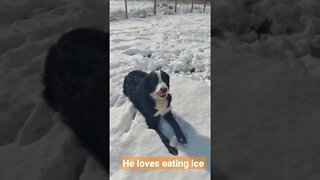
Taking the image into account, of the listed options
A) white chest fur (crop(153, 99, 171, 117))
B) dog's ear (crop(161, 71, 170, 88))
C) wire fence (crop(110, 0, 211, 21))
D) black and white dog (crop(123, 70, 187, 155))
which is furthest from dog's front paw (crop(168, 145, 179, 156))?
wire fence (crop(110, 0, 211, 21))

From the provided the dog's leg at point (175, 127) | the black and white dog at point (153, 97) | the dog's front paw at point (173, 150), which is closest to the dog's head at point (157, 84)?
the black and white dog at point (153, 97)

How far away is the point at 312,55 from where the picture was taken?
8.13 ft

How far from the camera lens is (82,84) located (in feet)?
7.42

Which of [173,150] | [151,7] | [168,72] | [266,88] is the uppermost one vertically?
[151,7]

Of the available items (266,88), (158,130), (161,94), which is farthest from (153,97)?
(266,88)

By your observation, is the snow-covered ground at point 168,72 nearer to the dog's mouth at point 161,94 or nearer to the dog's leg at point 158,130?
the dog's leg at point 158,130

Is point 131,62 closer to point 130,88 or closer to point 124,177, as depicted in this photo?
point 130,88

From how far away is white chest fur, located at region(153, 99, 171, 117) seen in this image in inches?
77.0

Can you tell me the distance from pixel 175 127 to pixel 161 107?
11cm

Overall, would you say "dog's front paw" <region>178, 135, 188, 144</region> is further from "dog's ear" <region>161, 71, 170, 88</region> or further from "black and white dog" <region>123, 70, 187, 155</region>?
"dog's ear" <region>161, 71, 170, 88</region>

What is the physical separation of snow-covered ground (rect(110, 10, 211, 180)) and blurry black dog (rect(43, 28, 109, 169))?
0.28ft

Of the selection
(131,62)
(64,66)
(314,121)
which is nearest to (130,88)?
(131,62)

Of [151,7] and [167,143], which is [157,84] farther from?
[151,7]

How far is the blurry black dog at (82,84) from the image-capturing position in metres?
2.13
